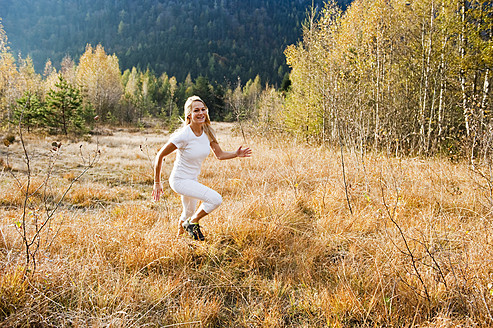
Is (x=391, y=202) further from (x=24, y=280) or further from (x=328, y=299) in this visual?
(x=24, y=280)

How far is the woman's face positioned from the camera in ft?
8.53

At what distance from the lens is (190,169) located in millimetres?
2625

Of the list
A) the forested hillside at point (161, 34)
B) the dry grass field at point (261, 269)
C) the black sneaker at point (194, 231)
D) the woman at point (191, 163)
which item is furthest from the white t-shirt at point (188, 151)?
the forested hillside at point (161, 34)

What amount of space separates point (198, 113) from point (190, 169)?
0.55 m

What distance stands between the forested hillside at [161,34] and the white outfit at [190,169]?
94778 mm

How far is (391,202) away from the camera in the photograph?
143 inches

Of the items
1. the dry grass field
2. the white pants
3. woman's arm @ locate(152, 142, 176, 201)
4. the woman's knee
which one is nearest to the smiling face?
woman's arm @ locate(152, 142, 176, 201)

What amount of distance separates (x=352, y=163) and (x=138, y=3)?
765 ft

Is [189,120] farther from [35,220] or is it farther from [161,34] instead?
[161,34]

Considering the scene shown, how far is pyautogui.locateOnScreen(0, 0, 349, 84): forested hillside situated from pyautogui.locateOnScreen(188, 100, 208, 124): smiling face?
94603 mm

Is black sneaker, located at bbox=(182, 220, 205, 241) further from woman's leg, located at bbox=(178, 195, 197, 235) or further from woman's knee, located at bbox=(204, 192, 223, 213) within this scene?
woman's knee, located at bbox=(204, 192, 223, 213)

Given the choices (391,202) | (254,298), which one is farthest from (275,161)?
(254,298)

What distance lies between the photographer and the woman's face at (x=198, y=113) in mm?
2600

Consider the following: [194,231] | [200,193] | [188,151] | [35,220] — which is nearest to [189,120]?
[188,151]
